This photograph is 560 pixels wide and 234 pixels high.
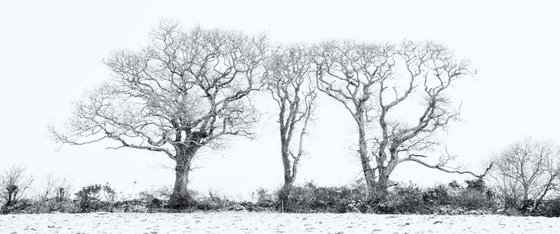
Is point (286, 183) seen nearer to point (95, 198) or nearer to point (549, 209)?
point (95, 198)

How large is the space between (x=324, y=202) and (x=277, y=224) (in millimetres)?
5904

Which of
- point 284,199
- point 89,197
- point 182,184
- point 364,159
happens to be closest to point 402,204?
point 284,199

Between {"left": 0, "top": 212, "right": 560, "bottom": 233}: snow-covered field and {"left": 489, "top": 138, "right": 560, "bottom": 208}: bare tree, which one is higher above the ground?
{"left": 489, "top": 138, "right": 560, "bottom": 208}: bare tree

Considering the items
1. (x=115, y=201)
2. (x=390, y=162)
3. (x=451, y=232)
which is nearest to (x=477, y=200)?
(x=390, y=162)

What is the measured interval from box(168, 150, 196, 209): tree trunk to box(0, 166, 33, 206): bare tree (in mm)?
7134

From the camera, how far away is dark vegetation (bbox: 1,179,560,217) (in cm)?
2241

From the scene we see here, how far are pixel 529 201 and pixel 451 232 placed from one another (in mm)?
10155

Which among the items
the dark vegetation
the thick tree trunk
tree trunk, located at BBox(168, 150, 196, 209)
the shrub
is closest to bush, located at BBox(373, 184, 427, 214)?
the dark vegetation

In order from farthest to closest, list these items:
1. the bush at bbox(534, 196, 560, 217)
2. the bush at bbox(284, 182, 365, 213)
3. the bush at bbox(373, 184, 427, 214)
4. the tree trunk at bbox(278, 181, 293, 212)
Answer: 1. the tree trunk at bbox(278, 181, 293, 212)
2. the bush at bbox(284, 182, 365, 213)
3. the bush at bbox(373, 184, 427, 214)
4. the bush at bbox(534, 196, 560, 217)

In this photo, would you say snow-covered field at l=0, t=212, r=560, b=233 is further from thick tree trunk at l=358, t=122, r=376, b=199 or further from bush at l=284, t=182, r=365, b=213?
thick tree trunk at l=358, t=122, r=376, b=199

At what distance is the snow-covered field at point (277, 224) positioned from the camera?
15.8m

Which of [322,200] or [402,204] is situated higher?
[322,200]

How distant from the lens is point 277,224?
1825 cm

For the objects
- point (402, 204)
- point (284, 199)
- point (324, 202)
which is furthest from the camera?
point (284, 199)
